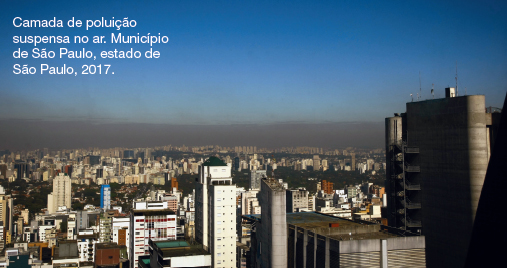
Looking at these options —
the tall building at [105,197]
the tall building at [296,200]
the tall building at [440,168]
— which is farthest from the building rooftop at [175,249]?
the tall building at [105,197]

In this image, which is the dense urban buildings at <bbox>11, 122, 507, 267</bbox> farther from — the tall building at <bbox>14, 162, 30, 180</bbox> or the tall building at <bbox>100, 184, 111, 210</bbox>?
the tall building at <bbox>14, 162, 30, 180</bbox>

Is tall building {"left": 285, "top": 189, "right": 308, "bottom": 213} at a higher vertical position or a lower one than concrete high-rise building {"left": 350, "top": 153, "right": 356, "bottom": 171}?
lower

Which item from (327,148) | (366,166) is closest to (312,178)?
(366,166)

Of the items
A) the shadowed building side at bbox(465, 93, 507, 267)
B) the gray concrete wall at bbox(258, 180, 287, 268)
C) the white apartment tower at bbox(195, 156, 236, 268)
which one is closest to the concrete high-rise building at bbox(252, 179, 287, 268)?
the gray concrete wall at bbox(258, 180, 287, 268)

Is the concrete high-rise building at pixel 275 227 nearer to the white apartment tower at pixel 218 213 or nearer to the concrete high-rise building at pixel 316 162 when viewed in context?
the white apartment tower at pixel 218 213

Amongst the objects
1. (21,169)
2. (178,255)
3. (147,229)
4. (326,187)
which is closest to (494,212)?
(178,255)

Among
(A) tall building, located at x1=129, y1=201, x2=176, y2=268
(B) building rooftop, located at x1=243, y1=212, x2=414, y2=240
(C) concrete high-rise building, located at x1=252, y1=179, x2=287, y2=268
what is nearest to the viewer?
(B) building rooftop, located at x1=243, y1=212, x2=414, y2=240
